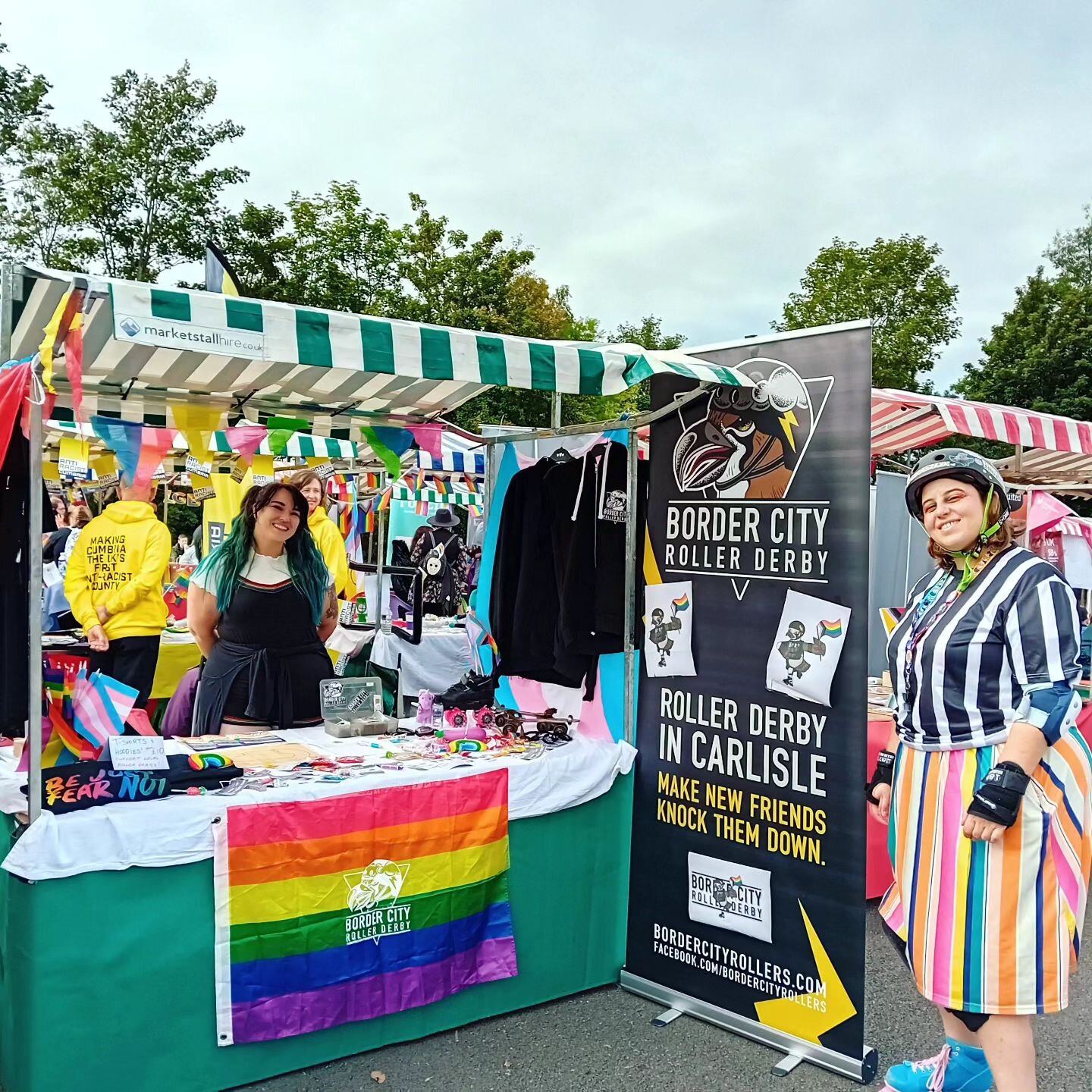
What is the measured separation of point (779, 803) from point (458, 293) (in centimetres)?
1801

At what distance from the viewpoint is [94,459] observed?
19.0 ft

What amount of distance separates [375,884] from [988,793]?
5.61ft

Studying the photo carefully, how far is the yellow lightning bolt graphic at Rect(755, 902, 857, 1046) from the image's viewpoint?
281 centimetres

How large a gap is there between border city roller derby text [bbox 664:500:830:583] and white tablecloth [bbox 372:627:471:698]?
A: 11.0ft

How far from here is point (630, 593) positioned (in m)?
3.40

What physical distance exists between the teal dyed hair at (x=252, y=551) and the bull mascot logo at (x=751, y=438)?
69.9 inches

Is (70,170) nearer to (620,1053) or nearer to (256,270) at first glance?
(256,270)

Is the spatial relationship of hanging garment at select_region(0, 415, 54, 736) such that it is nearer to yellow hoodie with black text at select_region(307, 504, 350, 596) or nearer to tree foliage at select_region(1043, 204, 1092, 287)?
yellow hoodie with black text at select_region(307, 504, 350, 596)

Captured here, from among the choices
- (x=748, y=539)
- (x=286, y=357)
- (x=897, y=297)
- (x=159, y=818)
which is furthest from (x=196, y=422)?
(x=897, y=297)

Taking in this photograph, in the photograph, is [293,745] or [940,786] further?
[293,745]

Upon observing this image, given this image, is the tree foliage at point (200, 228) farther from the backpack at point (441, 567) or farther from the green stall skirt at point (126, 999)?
the green stall skirt at point (126, 999)

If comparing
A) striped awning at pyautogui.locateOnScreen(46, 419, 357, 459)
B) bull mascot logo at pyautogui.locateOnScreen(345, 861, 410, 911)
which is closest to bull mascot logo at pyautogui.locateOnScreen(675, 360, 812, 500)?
Answer: bull mascot logo at pyautogui.locateOnScreen(345, 861, 410, 911)

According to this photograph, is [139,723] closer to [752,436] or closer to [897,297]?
[752,436]

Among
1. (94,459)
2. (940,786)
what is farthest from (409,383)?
(94,459)
